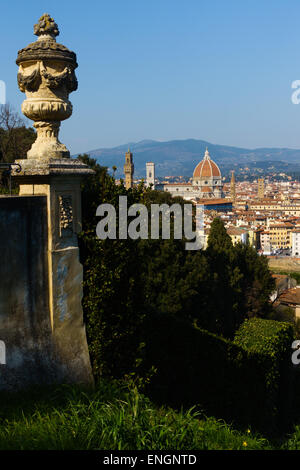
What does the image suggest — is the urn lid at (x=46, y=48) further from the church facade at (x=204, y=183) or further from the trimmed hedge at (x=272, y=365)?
the church facade at (x=204, y=183)

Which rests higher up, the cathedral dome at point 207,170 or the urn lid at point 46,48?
the cathedral dome at point 207,170

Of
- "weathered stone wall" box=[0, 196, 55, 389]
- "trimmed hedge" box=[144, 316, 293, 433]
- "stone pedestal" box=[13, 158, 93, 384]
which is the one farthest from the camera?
"trimmed hedge" box=[144, 316, 293, 433]

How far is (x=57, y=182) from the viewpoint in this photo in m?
5.21

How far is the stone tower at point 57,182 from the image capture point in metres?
5.20

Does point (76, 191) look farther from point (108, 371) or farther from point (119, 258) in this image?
point (108, 371)

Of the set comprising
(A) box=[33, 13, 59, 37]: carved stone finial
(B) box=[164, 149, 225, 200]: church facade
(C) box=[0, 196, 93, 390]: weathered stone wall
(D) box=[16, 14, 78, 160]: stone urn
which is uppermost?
(B) box=[164, 149, 225, 200]: church facade

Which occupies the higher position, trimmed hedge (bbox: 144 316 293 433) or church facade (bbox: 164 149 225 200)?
church facade (bbox: 164 149 225 200)

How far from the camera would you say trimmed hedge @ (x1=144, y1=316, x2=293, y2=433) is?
7.84 m

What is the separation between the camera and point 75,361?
18.0 ft

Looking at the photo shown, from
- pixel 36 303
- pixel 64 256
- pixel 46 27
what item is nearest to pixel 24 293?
pixel 36 303

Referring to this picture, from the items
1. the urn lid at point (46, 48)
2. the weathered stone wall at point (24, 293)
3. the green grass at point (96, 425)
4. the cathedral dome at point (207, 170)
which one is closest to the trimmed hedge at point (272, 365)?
the green grass at point (96, 425)

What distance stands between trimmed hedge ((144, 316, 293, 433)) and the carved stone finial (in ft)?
14.0

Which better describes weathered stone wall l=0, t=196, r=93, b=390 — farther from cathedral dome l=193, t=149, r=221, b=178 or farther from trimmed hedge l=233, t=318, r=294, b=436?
cathedral dome l=193, t=149, r=221, b=178

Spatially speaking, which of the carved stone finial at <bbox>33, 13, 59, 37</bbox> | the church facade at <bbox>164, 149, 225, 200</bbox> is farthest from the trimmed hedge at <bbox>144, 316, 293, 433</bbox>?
the church facade at <bbox>164, 149, 225, 200</bbox>
